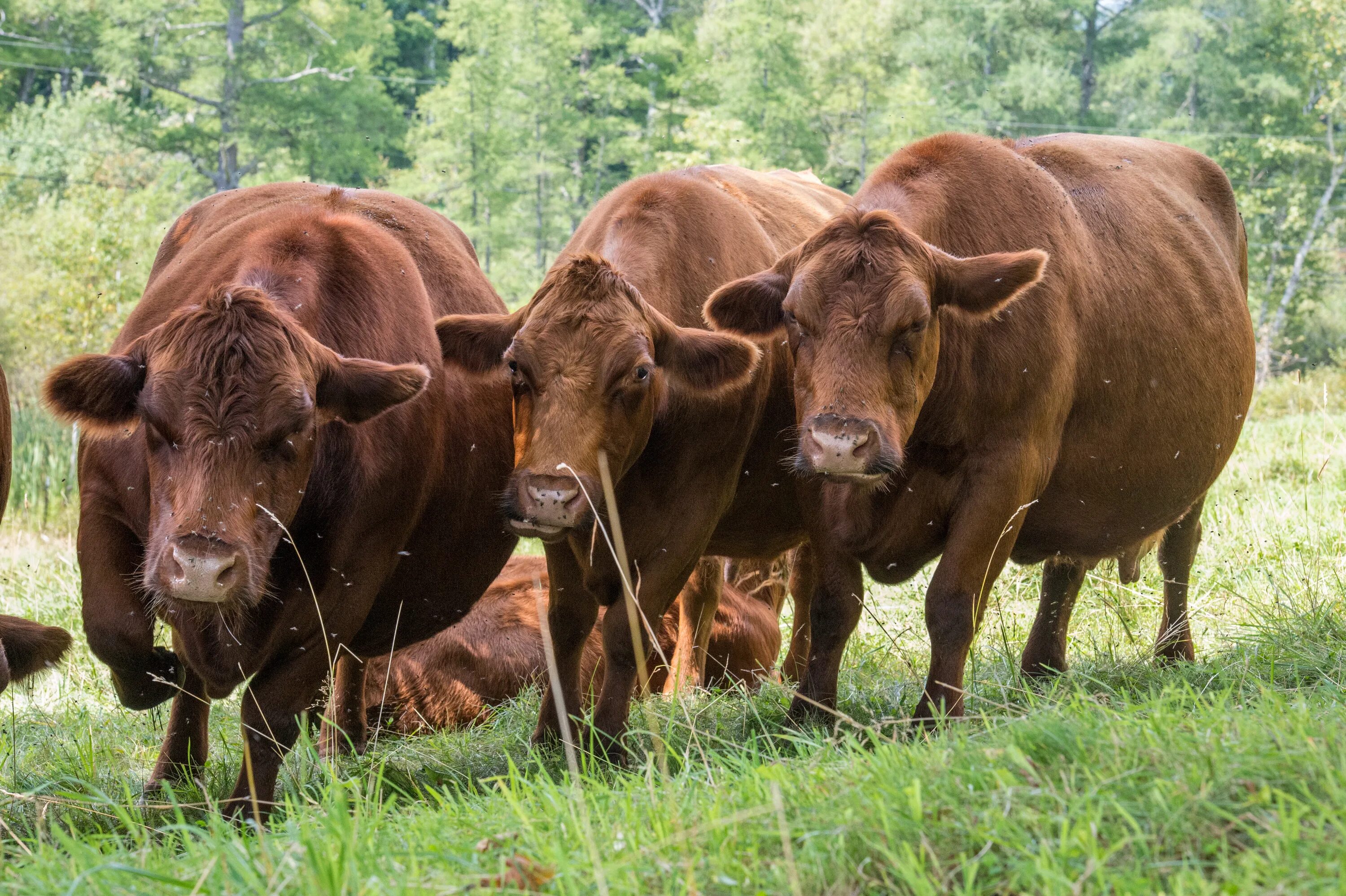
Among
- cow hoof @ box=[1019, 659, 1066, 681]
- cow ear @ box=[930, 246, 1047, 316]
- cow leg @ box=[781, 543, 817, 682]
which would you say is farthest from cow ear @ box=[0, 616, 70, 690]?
cow hoof @ box=[1019, 659, 1066, 681]

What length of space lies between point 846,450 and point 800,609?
3365mm

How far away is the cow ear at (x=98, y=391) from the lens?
14.6 ft

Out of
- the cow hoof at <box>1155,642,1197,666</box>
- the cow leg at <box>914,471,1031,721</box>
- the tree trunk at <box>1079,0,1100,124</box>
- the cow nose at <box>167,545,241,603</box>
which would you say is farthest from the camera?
the tree trunk at <box>1079,0,1100,124</box>

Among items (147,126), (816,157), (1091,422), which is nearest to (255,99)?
(147,126)

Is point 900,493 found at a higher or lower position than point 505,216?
higher

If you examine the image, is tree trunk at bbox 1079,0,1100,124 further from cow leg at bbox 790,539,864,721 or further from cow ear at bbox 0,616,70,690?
cow ear at bbox 0,616,70,690

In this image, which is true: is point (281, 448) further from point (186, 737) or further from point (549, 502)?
point (186, 737)

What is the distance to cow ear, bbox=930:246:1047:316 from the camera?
4945 mm

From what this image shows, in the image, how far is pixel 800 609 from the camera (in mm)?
7750

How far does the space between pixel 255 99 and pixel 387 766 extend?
142 feet

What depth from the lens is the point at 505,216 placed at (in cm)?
4712

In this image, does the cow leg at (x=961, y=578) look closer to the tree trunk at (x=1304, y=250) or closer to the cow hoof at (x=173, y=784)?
the cow hoof at (x=173, y=784)

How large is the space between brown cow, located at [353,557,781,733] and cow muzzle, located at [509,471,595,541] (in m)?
2.00

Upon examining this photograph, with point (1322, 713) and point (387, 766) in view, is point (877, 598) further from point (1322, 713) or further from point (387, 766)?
point (1322, 713)
